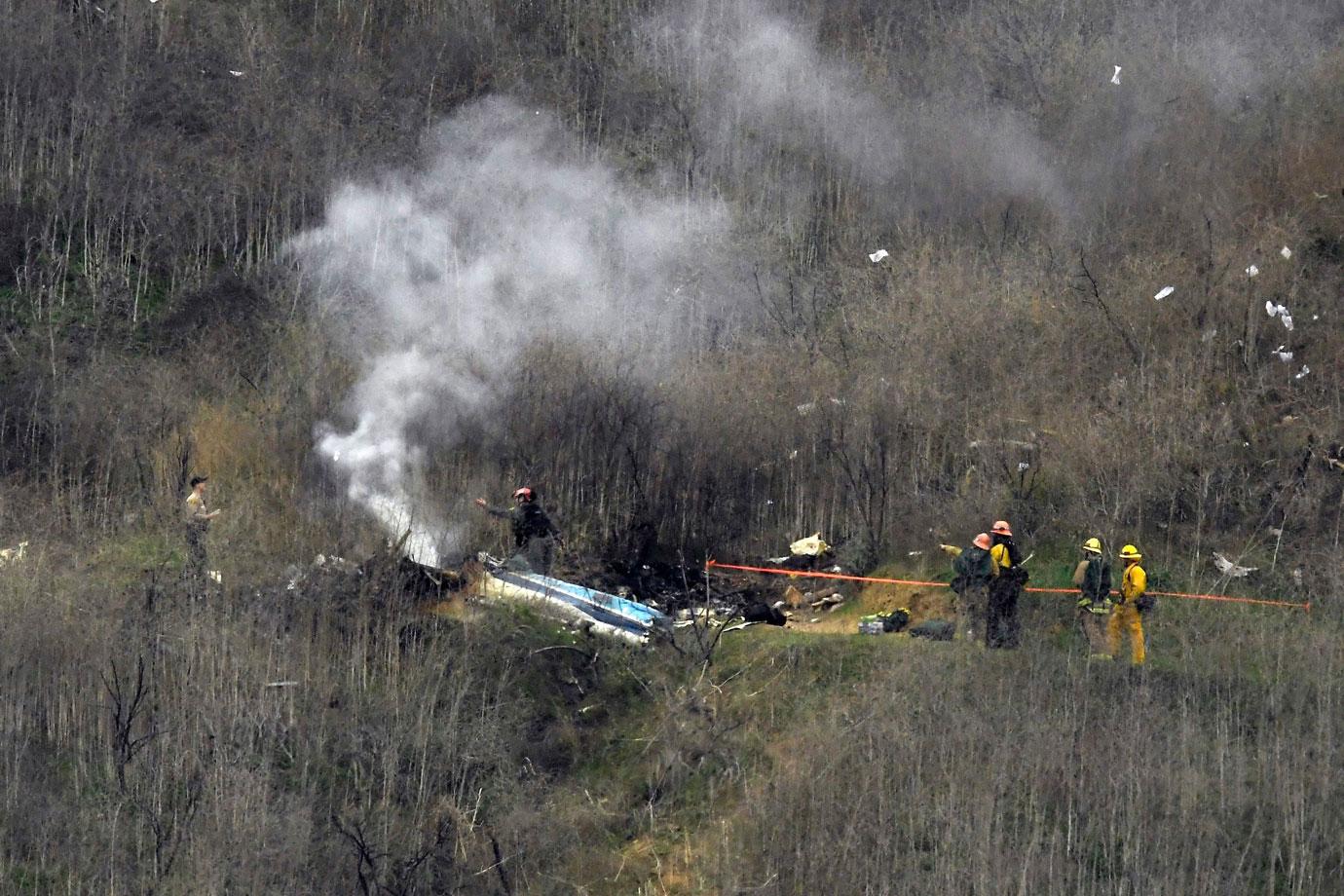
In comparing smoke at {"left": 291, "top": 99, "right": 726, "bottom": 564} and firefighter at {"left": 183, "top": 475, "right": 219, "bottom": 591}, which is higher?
smoke at {"left": 291, "top": 99, "right": 726, "bottom": 564}

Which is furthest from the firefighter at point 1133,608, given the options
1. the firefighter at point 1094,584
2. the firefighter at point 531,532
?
the firefighter at point 531,532

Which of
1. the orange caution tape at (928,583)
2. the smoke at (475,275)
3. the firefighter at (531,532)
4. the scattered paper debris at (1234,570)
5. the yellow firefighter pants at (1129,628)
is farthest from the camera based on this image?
the smoke at (475,275)

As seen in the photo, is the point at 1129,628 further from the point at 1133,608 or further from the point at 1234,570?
the point at 1234,570

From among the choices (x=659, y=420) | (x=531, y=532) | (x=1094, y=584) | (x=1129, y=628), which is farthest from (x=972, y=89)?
(x=1129, y=628)

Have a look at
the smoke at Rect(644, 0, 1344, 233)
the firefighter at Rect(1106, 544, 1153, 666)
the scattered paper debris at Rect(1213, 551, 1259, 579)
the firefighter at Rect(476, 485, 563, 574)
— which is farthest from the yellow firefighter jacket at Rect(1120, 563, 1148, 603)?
the smoke at Rect(644, 0, 1344, 233)

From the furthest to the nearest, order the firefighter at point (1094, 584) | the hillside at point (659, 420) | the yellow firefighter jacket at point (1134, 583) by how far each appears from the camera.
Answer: the firefighter at point (1094, 584), the yellow firefighter jacket at point (1134, 583), the hillside at point (659, 420)

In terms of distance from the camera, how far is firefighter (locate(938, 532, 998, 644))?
15.3 m

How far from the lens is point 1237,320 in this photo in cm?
1997

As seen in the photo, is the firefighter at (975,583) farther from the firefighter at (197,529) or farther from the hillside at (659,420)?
the firefighter at (197,529)

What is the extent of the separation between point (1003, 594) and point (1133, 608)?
106 centimetres

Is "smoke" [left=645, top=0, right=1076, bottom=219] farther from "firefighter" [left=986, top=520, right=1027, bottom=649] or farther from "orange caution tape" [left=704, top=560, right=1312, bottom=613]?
"firefighter" [left=986, top=520, right=1027, bottom=649]

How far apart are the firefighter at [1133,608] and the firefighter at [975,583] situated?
1048 millimetres

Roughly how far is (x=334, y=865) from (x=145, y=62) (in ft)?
50.2

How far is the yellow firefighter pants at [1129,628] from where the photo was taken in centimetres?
1507
